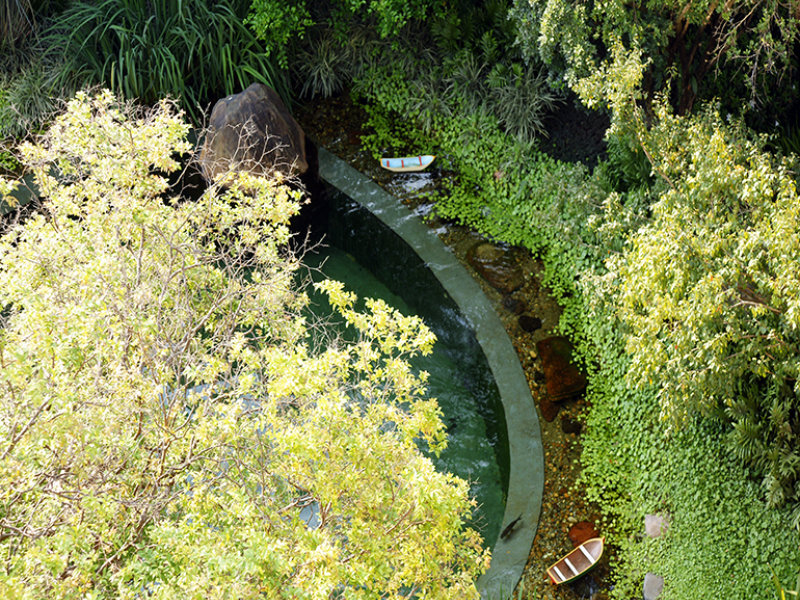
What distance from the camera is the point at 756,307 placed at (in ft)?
16.2

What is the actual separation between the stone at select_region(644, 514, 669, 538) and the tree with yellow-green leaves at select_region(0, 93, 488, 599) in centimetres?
284

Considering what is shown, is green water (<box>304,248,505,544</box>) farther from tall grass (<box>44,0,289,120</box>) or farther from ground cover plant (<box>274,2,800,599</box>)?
tall grass (<box>44,0,289,120</box>)

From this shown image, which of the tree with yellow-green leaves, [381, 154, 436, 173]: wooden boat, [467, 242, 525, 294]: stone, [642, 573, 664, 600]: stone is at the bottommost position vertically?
[642, 573, 664, 600]: stone

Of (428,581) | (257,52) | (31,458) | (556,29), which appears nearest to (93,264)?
(31,458)

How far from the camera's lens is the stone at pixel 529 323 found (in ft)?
29.8

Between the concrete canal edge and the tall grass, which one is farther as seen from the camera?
the tall grass

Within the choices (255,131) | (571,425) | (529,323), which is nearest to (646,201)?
(529,323)

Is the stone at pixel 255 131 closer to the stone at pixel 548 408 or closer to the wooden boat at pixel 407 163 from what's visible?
the wooden boat at pixel 407 163

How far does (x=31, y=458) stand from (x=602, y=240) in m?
6.68

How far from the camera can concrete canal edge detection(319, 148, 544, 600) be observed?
7246 mm

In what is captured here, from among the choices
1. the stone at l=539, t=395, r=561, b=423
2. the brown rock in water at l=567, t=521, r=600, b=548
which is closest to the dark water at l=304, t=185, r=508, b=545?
the stone at l=539, t=395, r=561, b=423

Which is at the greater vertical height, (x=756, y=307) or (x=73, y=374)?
(x=756, y=307)

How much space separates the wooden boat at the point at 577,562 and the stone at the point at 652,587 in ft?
1.56

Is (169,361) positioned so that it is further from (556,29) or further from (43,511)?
(556,29)
